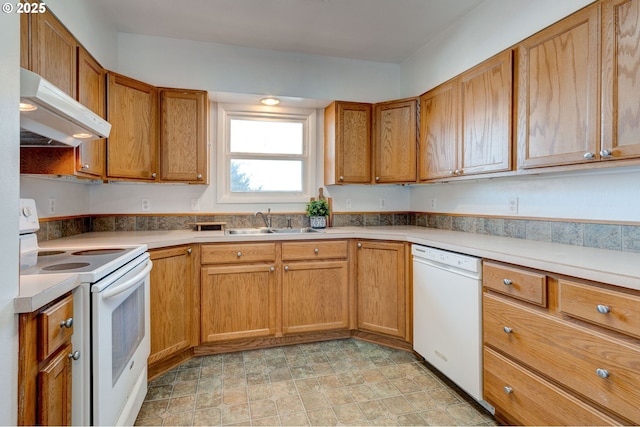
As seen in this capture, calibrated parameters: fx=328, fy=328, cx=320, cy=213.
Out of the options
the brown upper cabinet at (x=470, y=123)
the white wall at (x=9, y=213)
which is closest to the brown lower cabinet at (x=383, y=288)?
the brown upper cabinet at (x=470, y=123)

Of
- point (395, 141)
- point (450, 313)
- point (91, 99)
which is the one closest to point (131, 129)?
point (91, 99)

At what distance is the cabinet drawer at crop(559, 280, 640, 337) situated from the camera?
1108 millimetres

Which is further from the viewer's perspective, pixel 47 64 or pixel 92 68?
pixel 92 68

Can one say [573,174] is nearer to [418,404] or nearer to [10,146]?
[418,404]

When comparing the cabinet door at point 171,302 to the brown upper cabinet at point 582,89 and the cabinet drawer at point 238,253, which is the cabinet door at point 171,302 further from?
the brown upper cabinet at point 582,89

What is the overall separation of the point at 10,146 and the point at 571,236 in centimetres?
254

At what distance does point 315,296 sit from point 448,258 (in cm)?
112

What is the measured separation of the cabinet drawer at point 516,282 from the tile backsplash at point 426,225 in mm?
584

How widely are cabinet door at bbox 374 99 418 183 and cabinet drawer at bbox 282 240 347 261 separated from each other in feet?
2.54

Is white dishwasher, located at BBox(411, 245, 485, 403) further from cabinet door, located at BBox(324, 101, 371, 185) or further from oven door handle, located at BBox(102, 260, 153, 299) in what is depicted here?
oven door handle, located at BBox(102, 260, 153, 299)

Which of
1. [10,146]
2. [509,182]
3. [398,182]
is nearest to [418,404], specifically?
[509,182]

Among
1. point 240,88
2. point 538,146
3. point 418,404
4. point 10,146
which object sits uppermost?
point 240,88

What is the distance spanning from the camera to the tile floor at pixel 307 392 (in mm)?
1754

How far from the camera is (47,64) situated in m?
1.59
